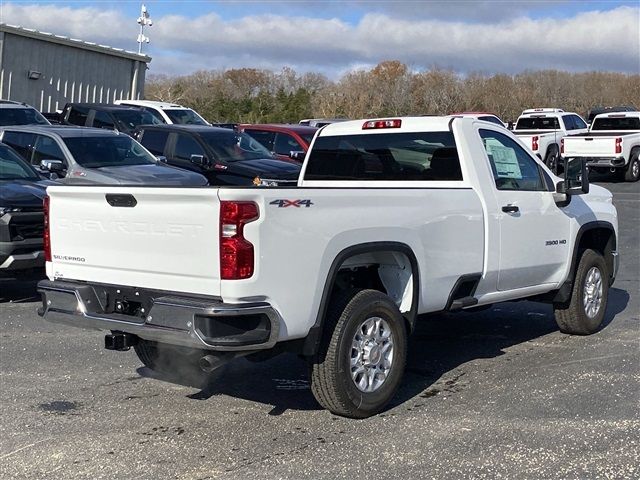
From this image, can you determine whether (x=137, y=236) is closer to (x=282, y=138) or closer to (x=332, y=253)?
(x=332, y=253)

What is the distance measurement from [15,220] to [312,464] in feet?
17.2

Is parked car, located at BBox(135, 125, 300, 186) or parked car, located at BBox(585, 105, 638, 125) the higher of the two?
parked car, located at BBox(585, 105, 638, 125)

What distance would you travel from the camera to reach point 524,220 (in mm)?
7273

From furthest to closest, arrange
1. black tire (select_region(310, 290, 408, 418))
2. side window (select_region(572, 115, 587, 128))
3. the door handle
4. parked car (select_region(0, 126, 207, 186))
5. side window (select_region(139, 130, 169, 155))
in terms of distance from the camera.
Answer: side window (select_region(572, 115, 587, 128)) < side window (select_region(139, 130, 169, 155)) < parked car (select_region(0, 126, 207, 186)) < the door handle < black tire (select_region(310, 290, 408, 418))

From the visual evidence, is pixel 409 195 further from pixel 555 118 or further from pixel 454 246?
pixel 555 118

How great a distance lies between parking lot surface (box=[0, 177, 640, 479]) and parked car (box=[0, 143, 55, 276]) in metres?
0.91

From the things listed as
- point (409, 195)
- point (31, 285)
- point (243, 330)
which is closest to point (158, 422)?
point (243, 330)

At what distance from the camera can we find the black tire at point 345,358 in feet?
18.3

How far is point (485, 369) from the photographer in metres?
7.16

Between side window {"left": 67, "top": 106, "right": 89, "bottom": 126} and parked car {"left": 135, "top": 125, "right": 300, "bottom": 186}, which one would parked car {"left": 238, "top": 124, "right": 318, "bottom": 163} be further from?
side window {"left": 67, "top": 106, "right": 89, "bottom": 126}

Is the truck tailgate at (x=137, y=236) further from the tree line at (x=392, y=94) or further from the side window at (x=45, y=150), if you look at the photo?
the tree line at (x=392, y=94)

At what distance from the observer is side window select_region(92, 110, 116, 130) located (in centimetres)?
1986

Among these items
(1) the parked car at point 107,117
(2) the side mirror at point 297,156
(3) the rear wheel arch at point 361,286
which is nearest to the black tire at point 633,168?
(2) the side mirror at point 297,156

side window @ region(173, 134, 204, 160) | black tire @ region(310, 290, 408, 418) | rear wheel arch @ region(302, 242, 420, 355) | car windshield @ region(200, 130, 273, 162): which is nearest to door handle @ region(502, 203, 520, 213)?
rear wheel arch @ region(302, 242, 420, 355)
